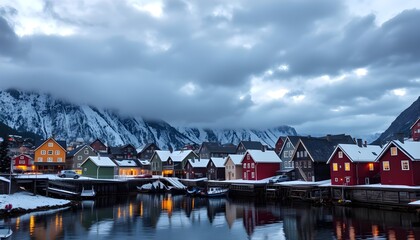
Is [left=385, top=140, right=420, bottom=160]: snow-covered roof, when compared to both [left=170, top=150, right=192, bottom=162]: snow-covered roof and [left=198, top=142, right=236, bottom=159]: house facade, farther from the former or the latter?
[left=198, top=142, right=236, bottom=159]: house facade

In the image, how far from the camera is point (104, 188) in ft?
291

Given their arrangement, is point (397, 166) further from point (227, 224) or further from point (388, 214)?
point (227, 224)

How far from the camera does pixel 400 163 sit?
5566cm

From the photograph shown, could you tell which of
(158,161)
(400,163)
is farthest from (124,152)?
(400,163)

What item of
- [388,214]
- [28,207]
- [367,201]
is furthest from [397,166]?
[28,207]

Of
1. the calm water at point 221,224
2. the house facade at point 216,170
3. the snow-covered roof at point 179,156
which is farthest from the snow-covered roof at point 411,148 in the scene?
the snow-covered roof at point 179,156

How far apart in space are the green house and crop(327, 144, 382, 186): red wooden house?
55065mm

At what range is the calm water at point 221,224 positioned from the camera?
122 feet

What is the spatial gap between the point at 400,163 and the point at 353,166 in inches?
364

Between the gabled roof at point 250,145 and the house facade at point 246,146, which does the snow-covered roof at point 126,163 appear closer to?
the house facade at point 246,146

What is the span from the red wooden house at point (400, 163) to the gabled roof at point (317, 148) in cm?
1710

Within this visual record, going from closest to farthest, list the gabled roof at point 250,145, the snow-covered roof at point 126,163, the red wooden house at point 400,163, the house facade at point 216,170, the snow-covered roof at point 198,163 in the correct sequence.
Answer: the red wooden house at point 400,163
the house facade at point 216,170
the snow-covered roof at point 198,163
the snow-covered roof at point 126,163
the gabled roof at point 250,145

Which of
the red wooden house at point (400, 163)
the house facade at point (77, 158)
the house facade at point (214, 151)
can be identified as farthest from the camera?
the house facade at point (214, 151)

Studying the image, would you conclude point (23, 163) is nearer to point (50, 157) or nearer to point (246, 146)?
point (50, 157)
